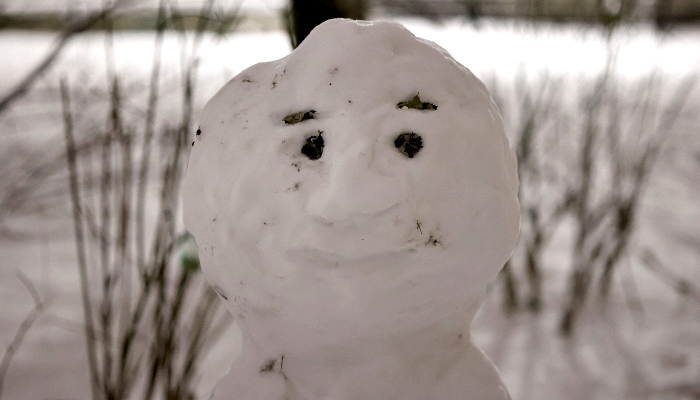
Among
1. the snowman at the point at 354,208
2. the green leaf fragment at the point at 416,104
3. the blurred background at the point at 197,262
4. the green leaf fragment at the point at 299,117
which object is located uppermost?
the green leaf fragment at the point at 416,104

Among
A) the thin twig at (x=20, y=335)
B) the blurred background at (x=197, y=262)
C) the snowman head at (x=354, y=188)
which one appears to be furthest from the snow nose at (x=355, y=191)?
the thin twig at (x=20, y=335)

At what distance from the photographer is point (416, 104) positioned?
0.55 meters

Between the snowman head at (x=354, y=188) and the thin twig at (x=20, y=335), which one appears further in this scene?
the thin twig at (x=20, y=335)

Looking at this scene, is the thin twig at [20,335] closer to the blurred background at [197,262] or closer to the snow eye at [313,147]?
the blurred background at [197,262]

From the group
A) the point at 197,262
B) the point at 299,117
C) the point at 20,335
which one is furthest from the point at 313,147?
the point at 20,335

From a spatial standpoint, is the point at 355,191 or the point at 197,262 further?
the point at 197,262

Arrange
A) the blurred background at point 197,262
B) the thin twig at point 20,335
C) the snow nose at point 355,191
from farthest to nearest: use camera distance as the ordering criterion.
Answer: the blurred background at point 197,262 → the thin twig at point 20,335 → the snow nose at point 355,191

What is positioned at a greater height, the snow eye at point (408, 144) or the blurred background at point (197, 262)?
the snow eye at point (408, 144)

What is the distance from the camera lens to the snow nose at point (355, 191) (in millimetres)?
510

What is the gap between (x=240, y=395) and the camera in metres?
0.64

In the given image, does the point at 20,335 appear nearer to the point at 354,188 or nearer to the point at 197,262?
A: the point at 197,262

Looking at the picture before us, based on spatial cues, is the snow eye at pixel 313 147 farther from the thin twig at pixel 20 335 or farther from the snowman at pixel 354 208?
the thin twig at pixel 20 335

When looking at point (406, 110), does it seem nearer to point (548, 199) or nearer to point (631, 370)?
point (631, 370)

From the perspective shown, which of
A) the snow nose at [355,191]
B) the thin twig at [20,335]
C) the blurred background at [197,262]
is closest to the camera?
the snow nose at [355,191]
